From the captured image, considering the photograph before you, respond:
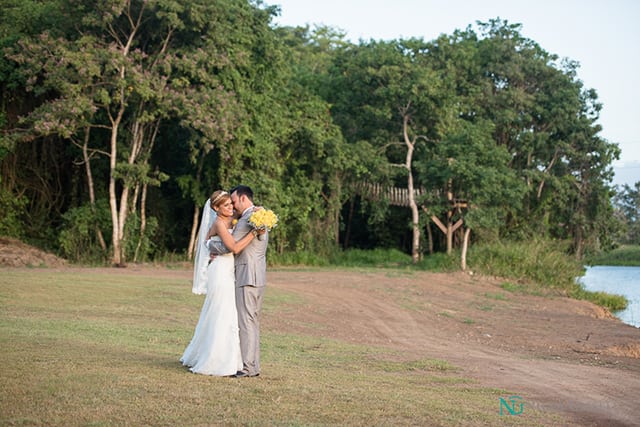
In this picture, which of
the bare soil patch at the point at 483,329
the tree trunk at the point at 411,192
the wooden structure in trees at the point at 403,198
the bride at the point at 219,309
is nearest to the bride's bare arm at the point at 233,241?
the bride at the point at 219,309

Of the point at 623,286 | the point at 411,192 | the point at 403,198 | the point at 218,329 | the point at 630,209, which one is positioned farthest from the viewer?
the point at 630,209

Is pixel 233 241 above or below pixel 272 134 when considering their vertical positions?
below

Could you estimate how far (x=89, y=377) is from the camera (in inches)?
322

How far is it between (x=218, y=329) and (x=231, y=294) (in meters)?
0.42

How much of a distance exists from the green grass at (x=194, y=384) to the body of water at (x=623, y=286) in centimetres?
1605

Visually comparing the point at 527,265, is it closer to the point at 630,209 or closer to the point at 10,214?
the point at 10,214

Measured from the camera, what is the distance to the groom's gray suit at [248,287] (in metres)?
8.84

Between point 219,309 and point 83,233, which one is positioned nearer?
point 219,309

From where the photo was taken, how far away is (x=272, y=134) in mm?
30391

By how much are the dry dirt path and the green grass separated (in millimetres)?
904

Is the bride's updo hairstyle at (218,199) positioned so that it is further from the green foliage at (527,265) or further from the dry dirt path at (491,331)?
the green foliage at (527,265)

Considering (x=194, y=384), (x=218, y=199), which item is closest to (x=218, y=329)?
(x=194, y=384)

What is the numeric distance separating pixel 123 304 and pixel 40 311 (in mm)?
2333

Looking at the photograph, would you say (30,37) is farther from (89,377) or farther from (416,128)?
(89,377)
